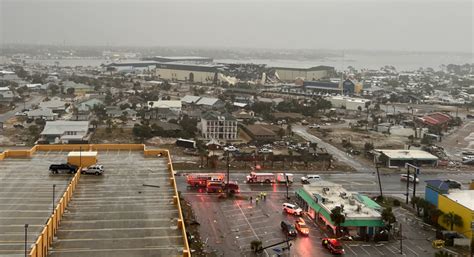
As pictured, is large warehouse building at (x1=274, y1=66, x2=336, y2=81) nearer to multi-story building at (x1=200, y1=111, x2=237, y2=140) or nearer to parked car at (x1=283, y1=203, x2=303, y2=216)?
multi-story building at (x1=200, y1=111, x2=237, y2=140)

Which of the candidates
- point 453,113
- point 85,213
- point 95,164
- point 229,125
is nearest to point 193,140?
point 229,125

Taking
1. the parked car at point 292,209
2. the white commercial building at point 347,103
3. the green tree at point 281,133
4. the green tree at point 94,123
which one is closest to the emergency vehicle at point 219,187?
the parked car at point 292,209

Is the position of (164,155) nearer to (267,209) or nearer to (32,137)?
(267,209)

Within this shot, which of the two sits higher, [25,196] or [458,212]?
[25,196]

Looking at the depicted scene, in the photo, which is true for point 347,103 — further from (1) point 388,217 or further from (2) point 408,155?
(1) point 388,217

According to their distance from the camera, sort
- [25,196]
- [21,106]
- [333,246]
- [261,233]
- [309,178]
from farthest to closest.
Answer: [21,106], [309,178], [261,233], [333,246], [25,196]

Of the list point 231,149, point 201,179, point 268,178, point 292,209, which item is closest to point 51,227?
point 292,209

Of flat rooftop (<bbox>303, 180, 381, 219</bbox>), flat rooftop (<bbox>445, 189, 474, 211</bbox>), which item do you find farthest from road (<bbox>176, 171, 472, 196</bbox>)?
flat rooftop (<bbox>445, 189, 474, 211</bbox>)
